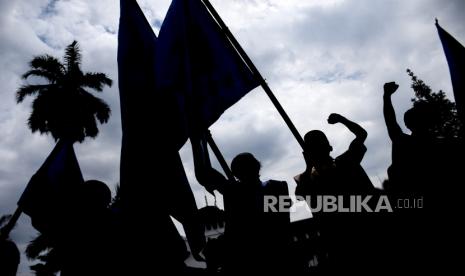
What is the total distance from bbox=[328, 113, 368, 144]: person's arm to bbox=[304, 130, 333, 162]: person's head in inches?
6.9

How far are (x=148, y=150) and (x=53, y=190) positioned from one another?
3.95 feet

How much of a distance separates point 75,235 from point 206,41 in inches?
104

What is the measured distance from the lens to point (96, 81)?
21922 millimetres

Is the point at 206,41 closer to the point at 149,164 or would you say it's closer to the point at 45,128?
the point at 149,164

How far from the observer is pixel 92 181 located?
339 cm

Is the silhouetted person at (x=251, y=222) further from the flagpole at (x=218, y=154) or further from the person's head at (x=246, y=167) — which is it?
the flagpole at (x=218, y=154)

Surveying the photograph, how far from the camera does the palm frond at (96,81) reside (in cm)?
2164

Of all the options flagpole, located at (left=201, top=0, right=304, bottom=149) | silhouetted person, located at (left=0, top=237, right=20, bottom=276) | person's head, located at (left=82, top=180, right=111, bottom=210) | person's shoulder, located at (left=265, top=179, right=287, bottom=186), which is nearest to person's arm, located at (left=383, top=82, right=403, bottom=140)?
flagpole, located at (left=201, top=0, right=304, bottom=149)

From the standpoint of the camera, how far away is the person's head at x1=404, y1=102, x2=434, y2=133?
265 cm

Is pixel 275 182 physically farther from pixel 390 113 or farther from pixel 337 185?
pixel 390 113

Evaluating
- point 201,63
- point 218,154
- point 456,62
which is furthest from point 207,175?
point 456,62

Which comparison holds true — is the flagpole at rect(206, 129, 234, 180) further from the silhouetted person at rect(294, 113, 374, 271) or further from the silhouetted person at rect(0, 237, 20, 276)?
the silhouetted person at rect(0, 237, 20, 276)

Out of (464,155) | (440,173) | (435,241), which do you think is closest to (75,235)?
(435,241)

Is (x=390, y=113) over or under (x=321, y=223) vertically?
over
